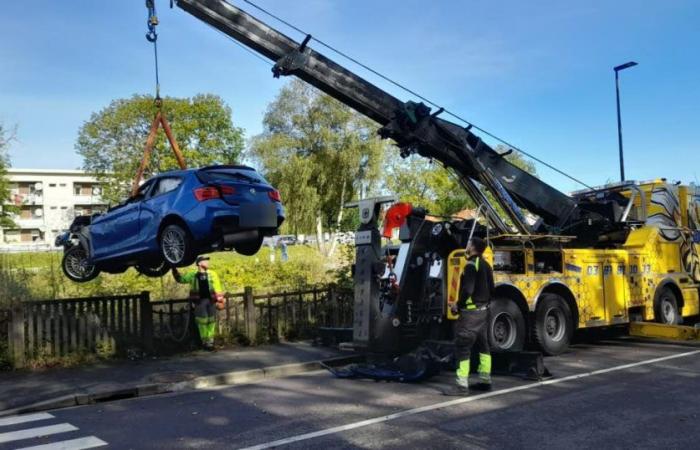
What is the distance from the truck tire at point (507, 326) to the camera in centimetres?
953

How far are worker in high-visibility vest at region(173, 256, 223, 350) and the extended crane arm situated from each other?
3.98m

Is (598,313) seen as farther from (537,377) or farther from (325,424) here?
(325,424)

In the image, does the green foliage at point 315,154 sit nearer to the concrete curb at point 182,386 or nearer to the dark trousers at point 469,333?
the concrete curb at point 182,386

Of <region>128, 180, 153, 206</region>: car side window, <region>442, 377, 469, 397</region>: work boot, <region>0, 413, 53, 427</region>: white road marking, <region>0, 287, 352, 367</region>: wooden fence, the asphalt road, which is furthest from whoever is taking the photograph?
<region>0, 287, 352, 367</region>: wooden fence

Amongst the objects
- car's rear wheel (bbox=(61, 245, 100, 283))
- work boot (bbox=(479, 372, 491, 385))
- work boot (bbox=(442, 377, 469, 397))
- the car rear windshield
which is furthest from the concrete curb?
work boot (bbox=(479, 372, 491, 385))

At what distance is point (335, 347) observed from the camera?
11.5 meters

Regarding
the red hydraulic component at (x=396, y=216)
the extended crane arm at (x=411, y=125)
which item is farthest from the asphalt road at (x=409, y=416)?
the extended crane arm at (x=411, y=125)

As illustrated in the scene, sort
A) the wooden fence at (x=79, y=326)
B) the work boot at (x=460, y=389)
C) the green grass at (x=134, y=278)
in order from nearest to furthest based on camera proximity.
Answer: the work boot at (x=460, y=389) → the wooden fence at (x=79, y=326) → the green grass at (x=134, y=278)

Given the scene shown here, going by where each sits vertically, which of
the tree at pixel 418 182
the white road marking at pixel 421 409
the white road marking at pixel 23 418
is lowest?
the white road marking at pixel 23 418

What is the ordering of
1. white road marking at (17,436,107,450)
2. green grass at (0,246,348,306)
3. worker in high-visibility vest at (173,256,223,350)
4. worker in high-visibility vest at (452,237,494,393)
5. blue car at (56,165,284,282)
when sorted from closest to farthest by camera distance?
white road marking at (17,436,107,450), worker in high-visibility vest at (452,237,494,393), blue car at (56,165,284,282), worker in high-visibility vest at (173,256,223,350), green grass at (0,246,348,306)

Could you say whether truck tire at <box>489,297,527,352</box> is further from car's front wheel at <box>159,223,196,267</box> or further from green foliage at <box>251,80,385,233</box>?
green foliage at <box>251,80,385,233</box>

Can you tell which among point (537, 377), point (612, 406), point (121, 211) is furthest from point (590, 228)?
point (121, 211)

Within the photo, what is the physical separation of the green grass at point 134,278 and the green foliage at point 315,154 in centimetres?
2247

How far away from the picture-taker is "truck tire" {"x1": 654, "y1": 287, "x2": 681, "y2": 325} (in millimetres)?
11906
